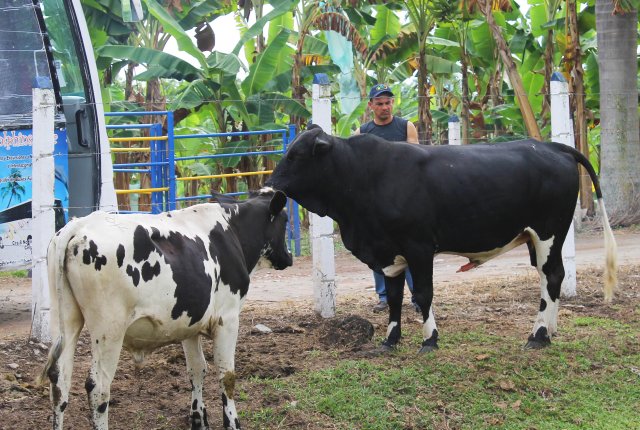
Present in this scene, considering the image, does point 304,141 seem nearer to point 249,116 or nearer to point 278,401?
point 278,401

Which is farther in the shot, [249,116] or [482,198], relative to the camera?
[249,116]

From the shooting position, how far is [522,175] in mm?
7051

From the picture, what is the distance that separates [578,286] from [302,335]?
Result: 342cm

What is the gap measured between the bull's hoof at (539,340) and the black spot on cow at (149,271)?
335 centimetres

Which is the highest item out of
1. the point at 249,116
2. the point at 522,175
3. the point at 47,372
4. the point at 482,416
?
the point at 249,116

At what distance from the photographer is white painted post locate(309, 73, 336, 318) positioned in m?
8.23

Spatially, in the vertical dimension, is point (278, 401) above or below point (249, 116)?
below

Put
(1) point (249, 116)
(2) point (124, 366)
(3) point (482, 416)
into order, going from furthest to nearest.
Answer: (1) point (249, 116), (2) point (124, 366), (3) point (482, 416)

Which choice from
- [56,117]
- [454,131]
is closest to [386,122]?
[56,117]

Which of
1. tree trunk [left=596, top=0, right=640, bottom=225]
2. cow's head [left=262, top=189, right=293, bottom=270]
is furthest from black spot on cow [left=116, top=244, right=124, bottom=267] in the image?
tree trunk [left=596, top=0, right=640, bottom=225]

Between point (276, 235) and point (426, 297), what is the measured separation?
139 cm

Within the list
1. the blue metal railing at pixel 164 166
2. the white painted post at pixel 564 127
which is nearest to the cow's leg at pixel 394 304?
the white painted post at pixel 564 127

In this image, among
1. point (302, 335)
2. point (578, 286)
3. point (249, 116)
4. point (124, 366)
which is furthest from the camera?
point (249, 116)

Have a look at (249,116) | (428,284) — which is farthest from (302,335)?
(249,116)
